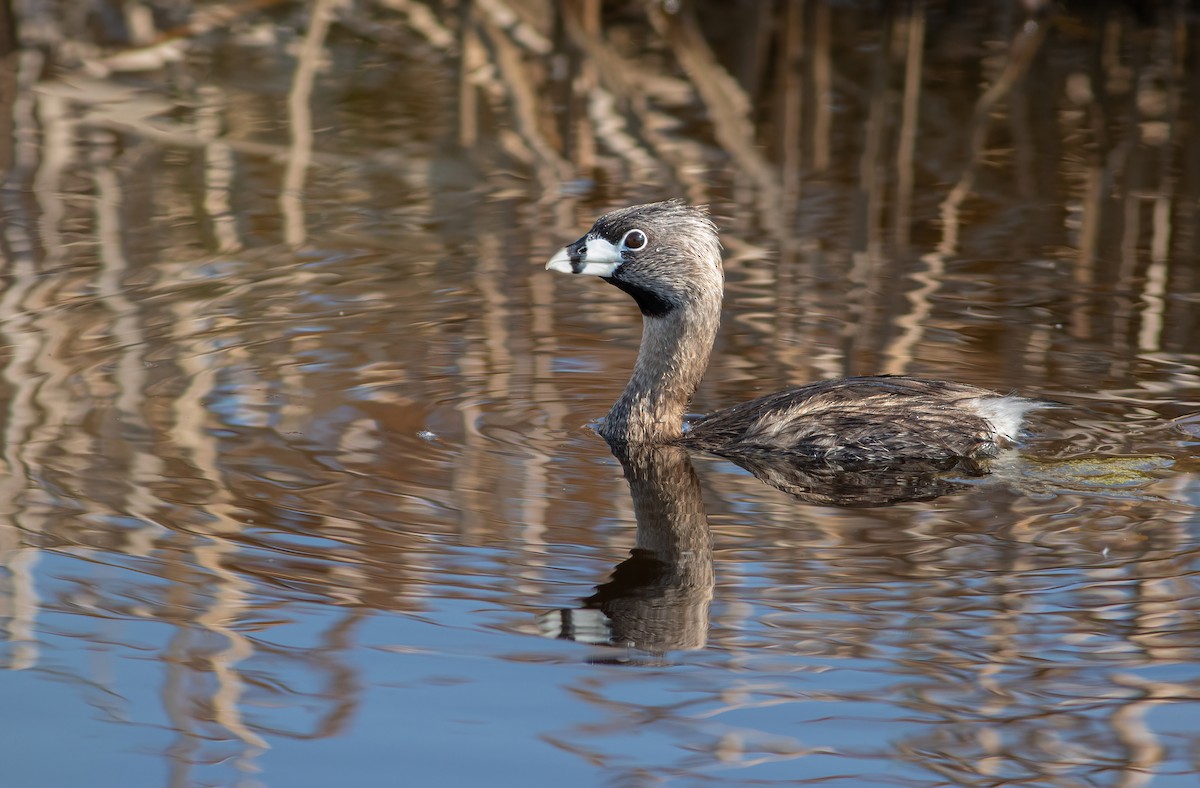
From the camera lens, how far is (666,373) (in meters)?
6.84

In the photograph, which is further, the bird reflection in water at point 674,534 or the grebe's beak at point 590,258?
the grebe's beak at point 590,258

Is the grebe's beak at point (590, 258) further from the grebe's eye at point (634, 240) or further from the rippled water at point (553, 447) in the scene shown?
the rippled water at point (553, 447)

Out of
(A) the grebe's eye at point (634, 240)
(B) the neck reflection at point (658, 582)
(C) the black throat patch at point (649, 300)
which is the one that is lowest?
(B) the neck reflection at point (658, 582)

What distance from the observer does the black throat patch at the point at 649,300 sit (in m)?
6.94

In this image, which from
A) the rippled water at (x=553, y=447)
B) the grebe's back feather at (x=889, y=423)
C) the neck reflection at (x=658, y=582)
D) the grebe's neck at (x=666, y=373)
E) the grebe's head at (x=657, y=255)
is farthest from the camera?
the grebe's head at (x=657, y=255)

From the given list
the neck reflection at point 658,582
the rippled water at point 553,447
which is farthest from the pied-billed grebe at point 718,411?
the neck reflection at point 658,582

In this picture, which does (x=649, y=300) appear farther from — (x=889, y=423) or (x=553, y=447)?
(x=889, y=423)

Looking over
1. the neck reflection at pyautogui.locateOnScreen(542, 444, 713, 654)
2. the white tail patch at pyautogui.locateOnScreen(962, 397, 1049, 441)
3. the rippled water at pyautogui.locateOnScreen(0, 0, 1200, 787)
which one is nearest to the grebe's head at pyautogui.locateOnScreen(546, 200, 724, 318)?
the rippled water at pyautogui.locateOnScreen(0, 0, 1200, 787)

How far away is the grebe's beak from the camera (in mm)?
6789

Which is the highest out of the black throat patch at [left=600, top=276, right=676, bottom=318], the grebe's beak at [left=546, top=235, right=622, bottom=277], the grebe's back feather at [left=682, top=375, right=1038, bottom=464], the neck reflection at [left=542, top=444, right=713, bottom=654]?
the grebe's beak at [left=546, top=235, right=622, bottom=277]

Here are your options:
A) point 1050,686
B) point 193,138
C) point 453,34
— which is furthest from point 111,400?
point 453,34

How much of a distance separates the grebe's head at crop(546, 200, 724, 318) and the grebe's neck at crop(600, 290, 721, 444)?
0.05 meters

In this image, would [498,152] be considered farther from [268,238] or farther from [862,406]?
[862,406]

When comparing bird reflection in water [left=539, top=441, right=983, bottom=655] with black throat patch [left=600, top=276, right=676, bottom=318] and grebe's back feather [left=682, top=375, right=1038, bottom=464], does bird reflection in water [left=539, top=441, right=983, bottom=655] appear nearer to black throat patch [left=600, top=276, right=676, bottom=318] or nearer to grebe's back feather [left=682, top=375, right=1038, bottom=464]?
grebe's back feather [left=682, top=375, right=1038, bottom=464]
